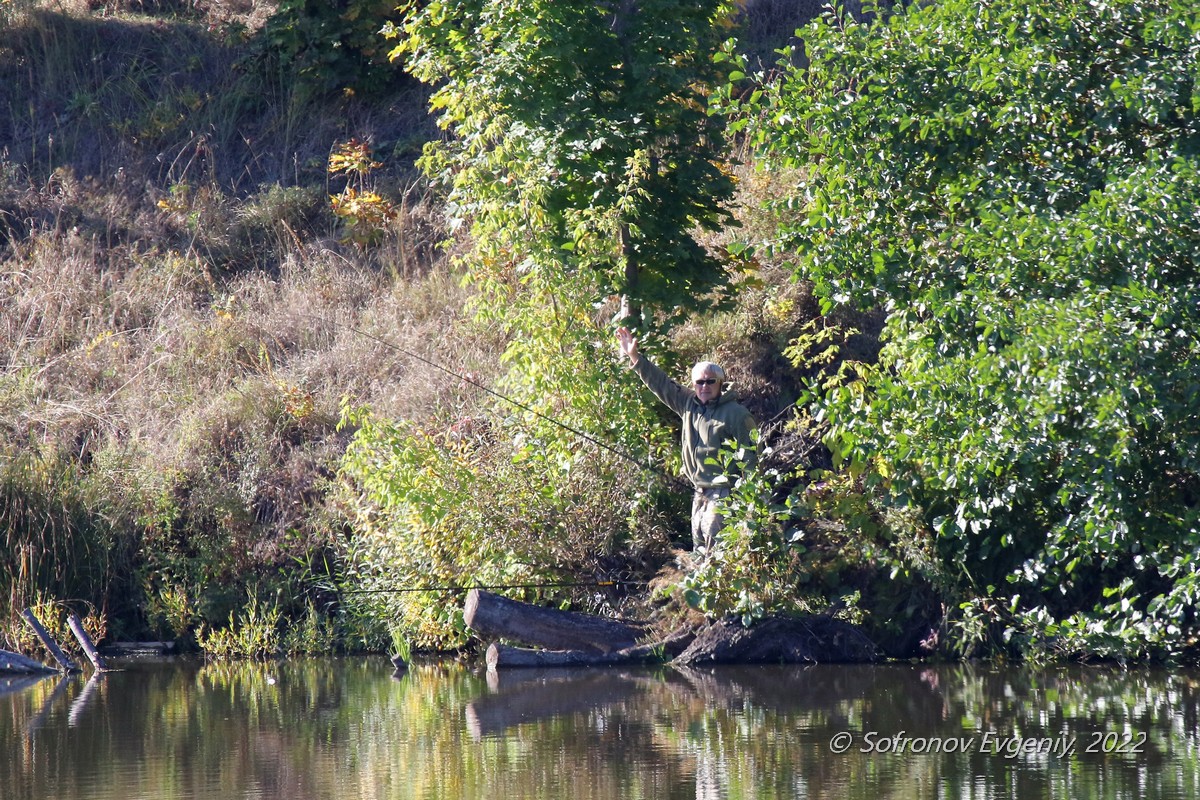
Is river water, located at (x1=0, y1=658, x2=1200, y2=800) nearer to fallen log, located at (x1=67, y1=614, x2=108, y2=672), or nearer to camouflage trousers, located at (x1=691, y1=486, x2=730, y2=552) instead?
fallen log, located at (x1=67, y1=614, x2=108, y2=672)

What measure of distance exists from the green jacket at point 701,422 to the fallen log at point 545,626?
122 cm

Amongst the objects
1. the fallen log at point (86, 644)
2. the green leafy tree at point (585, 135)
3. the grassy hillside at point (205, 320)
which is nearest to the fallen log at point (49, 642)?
the fallen log at point (86, 644)

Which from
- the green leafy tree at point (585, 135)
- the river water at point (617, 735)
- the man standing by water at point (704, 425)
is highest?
the green leafy tree at point (585, 135)

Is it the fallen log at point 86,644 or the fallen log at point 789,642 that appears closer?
the fallen log at point 789,642

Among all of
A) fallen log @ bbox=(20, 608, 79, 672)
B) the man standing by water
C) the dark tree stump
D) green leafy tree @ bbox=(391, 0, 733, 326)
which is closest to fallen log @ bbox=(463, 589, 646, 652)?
the dark tree stump

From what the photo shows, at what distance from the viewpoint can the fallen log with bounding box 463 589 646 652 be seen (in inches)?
397

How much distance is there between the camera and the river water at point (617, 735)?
641cm

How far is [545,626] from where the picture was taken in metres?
10.2

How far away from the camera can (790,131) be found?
29.8 ft

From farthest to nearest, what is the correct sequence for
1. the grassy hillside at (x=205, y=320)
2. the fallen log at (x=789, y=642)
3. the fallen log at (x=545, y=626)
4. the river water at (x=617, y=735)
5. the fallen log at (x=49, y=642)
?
the grassy hillside at (x=205, y=320), the fallen log at (x=49, y=642), the fallen log at (x=545, y=626), the fallen log at (x=789, y=642), the river water at (x=617, y=735)

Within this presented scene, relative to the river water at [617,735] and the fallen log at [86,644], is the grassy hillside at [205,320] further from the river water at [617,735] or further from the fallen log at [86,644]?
the river water at [617,735]

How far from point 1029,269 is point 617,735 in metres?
3.54

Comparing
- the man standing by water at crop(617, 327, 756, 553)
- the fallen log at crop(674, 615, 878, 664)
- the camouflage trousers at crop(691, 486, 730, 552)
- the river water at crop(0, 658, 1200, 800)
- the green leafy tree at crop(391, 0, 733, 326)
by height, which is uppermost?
the green leafy tree at crop(391, 0, 733, 326)

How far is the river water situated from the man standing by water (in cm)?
110
